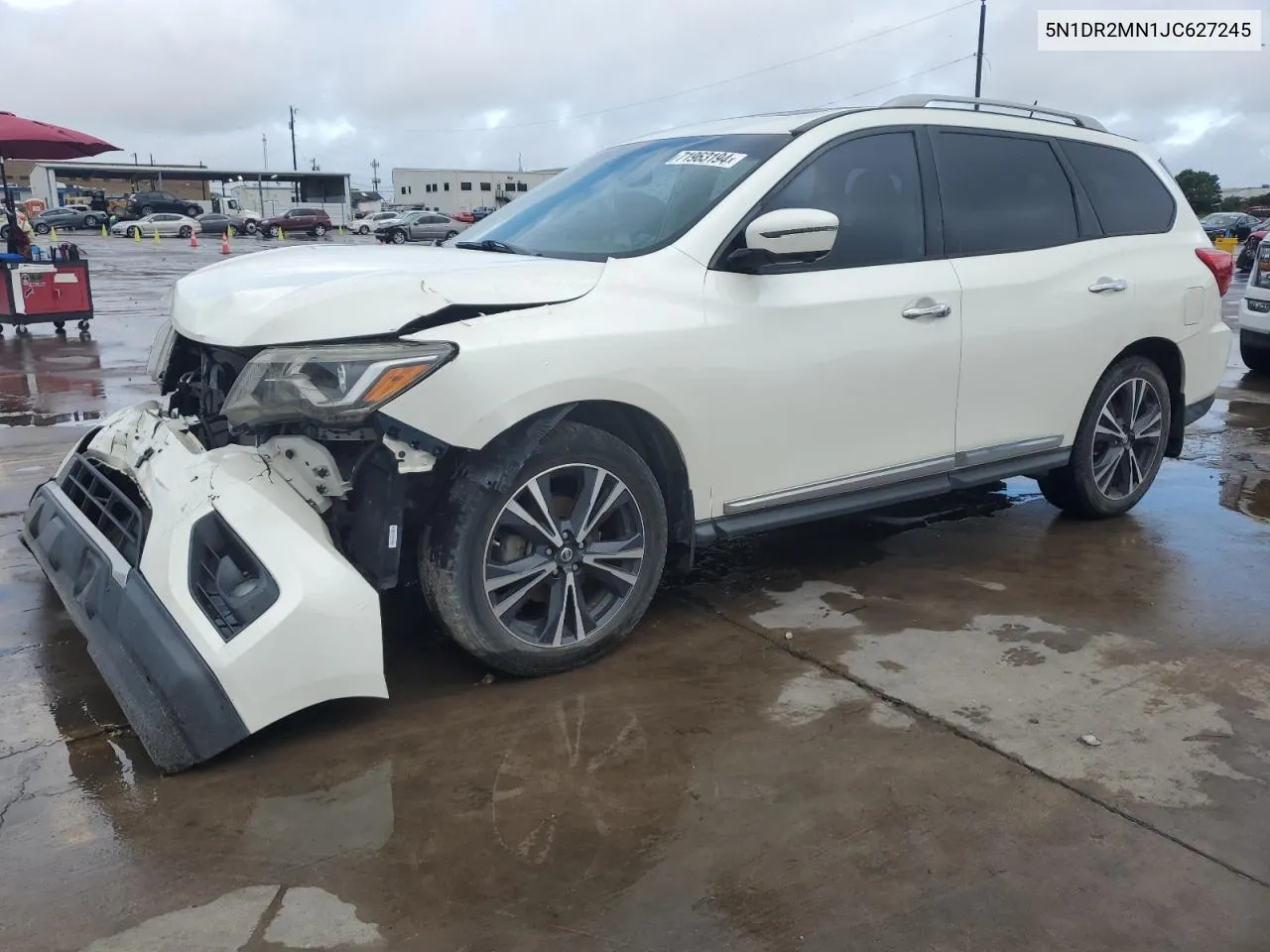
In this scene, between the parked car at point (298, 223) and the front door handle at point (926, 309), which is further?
the parked car at point (298, 223)

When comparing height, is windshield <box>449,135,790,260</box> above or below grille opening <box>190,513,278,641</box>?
above

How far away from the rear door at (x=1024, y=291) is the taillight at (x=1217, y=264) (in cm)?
64

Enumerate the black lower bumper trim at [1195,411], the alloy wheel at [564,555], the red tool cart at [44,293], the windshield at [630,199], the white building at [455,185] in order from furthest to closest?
the white building at [455,185]
the red tool cart at [44,293]
the black lower bumper trim at [1195,411]
the windshield at [630,199]
the alloy wheel at [564,555]

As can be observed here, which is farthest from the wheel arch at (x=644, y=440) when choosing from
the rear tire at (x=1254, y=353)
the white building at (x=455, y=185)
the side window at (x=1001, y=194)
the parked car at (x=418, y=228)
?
the white building at (x=455, y=185)

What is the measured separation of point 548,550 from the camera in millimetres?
3221

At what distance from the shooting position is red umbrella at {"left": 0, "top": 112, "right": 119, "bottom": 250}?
12.3m

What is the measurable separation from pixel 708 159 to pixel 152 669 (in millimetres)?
2496

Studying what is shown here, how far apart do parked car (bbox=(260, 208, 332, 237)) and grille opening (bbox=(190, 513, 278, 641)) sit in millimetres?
49751

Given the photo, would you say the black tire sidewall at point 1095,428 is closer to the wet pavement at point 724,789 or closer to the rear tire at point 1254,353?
the wet pavement at point 724,789

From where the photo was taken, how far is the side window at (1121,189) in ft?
15.6

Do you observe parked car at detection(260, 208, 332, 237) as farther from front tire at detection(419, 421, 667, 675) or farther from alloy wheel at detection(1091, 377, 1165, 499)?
front tire at detection(419, 421, 667, 675)

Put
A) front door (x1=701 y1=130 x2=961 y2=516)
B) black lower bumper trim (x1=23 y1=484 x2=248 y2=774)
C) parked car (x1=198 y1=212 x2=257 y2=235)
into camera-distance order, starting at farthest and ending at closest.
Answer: parked car (x1=198 y1=212 x2=257 y2=235)
front door (x1=701 y1=130 x2=961 y2=516)
black lower bumper trim (x1=23 y1=484 x2=248 y2=774)

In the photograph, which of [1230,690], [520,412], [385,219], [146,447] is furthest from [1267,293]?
[385,219]

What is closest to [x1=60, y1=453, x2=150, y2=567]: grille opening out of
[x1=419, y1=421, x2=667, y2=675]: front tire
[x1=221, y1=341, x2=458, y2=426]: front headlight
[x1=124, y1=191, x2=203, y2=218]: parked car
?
[x1=221, y1=341, x2=458, y2=426]: front headlight
